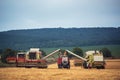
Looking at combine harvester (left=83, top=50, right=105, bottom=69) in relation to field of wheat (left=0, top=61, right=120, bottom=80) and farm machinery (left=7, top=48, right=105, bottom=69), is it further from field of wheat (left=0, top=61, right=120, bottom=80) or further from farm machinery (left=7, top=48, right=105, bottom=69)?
field of wheat (left=0, top=61, right=120, bottom=80)

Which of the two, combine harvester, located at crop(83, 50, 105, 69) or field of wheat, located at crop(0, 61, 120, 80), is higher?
combine harvester, located at crop(83, 50, 105, 69)

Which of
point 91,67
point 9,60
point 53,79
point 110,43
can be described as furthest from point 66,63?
point 110,43

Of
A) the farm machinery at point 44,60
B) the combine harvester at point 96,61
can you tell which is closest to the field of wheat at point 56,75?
the combine harvester at point 96,61

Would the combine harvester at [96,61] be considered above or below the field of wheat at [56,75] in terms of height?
above

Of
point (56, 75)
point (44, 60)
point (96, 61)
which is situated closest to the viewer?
point (56, 75)

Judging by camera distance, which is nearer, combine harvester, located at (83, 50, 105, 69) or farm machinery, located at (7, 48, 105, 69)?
combine harvester, located at (83, 50, 105, 69)

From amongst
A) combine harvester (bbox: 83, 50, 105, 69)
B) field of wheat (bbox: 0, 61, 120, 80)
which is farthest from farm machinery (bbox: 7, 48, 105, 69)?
field of wheat (bbox: 0, 61, 120, 80)

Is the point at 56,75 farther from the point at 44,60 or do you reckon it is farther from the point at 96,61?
the point at 44,60

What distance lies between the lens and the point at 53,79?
20062mm

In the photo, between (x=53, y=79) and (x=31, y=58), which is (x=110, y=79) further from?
(x=31, y=58)

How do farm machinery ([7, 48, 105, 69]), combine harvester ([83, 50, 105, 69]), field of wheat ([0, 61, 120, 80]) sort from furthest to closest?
farm machinery ([7, 48, 105, 69]) < combine harvester ([83, 50, 105, 69]) < field of wheat ([0, 61, 120, 80])

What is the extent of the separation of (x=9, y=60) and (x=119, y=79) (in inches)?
825

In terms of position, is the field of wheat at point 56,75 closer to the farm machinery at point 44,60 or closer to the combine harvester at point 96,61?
the combine harvester at point 96,61

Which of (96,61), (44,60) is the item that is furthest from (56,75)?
(44,60)
